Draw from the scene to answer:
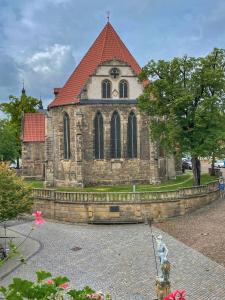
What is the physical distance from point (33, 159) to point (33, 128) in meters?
4.06

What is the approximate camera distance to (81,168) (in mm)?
35625

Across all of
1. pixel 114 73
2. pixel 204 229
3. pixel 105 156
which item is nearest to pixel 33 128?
pixel 105 156

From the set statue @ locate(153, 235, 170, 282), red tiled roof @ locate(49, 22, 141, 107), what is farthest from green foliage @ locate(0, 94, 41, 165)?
statue @ locate(153, 235, 170, 282)

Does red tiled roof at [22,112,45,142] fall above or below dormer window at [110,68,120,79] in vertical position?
below

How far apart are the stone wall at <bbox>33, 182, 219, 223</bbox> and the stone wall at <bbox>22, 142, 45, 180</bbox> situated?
19.7m

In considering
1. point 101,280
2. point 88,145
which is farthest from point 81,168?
point 101,280

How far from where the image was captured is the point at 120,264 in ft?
59.7

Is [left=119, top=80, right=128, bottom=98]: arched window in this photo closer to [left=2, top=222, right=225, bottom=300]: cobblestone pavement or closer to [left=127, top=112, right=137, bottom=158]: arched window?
[left=127, top=112, right=137, bottom=158]: arched window

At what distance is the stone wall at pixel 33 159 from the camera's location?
4734 cm

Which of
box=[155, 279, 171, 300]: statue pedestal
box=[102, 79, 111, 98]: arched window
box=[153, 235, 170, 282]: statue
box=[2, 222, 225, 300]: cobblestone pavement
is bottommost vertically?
box=[2, 222, 225, 300]: cobblestone pavement

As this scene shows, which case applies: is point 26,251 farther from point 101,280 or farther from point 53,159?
point 53,159

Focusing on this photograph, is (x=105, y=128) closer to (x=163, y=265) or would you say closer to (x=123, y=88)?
(x=123, y=88)

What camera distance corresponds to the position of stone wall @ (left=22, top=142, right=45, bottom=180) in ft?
155

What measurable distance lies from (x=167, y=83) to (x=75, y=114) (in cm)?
946
